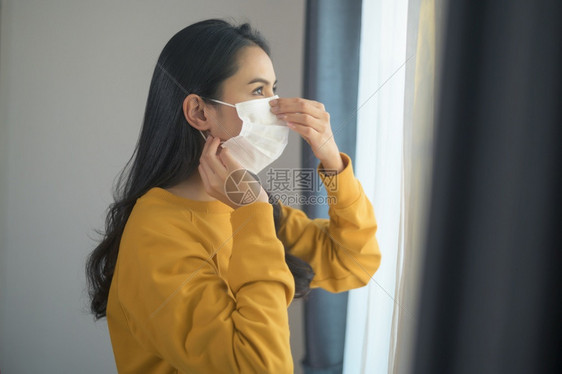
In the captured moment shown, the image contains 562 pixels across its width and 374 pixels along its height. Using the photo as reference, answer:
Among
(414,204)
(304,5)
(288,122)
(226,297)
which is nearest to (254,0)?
(304,5)

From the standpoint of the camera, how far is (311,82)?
938 mm

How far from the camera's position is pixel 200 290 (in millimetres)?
583

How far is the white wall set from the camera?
3.28ft

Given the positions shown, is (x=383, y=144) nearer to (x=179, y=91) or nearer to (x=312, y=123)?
(x=312, y=123)

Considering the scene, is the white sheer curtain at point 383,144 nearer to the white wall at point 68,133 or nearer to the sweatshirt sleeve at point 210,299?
the white wall at point 68,133

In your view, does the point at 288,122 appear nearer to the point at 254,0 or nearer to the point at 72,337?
the point at 254,0

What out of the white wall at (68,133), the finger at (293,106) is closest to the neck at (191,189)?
the finger at (293,106)

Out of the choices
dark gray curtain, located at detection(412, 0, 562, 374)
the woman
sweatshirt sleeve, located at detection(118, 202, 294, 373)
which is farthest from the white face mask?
dark gray curtain, located at detection(412, 0, 562, 374)

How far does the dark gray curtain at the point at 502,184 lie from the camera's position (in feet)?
1.93

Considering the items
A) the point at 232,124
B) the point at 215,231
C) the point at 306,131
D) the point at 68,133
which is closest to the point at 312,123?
the point at 306,131

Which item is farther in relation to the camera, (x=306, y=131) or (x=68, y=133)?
(x=68, y=133)

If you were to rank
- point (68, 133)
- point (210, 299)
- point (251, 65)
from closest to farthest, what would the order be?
point (210, 299), point (251, 65), point (68, 133)

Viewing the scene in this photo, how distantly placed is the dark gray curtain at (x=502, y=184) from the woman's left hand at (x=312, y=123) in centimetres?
17

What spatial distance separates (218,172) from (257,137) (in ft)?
0.35
